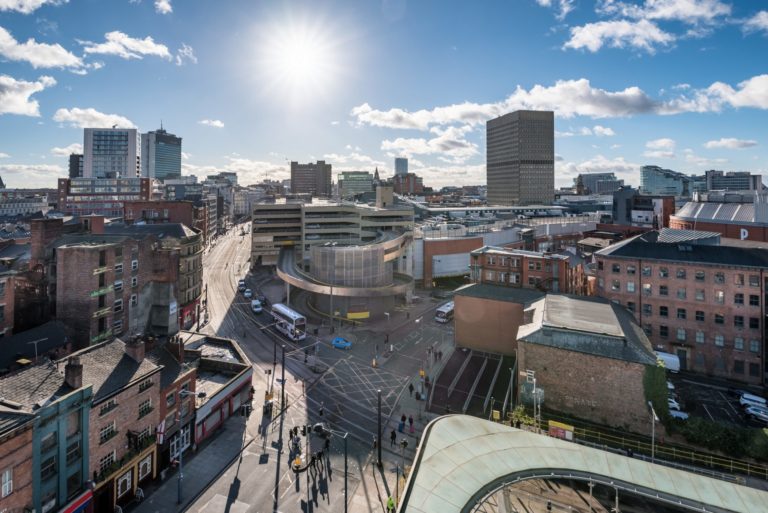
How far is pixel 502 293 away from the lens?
61.0 m

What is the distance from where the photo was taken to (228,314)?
253ft

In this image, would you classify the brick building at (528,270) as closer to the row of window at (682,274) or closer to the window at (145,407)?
the row of window at (682,274)

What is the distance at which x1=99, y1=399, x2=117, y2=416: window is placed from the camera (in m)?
29.3

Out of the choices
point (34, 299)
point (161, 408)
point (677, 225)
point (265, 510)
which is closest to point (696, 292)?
point (677, 225)

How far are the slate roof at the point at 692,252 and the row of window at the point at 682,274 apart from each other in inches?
53.1

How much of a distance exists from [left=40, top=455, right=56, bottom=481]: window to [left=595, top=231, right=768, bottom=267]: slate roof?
6582 cm

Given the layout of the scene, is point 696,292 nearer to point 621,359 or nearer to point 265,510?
point 621,359

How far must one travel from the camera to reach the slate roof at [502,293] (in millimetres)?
A: 58119

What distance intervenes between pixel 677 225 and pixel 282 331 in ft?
306

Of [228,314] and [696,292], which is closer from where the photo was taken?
[696,292]

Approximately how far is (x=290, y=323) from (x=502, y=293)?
32669 mm

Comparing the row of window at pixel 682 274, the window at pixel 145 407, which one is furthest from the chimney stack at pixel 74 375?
the row of window at pixel 682 274

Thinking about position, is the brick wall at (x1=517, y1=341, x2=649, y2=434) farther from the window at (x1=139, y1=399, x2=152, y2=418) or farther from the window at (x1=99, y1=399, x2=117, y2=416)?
the window at (x1=99, y1=399, x2=117, y2=416)

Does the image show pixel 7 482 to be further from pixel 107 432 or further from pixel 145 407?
pixel 145 407
